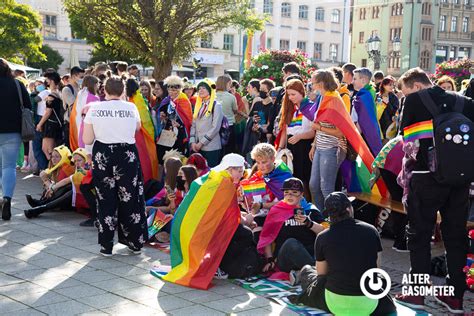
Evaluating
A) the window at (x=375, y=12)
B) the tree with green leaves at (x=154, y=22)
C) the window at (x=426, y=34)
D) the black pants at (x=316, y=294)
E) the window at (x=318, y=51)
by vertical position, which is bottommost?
the black pants at (x=316, y=294)

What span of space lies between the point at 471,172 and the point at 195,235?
2.51 meters

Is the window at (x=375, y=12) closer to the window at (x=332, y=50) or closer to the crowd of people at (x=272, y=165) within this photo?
the window at (x=332, y=50)

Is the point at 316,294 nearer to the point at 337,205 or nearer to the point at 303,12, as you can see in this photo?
the point at 337,205

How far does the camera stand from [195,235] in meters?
6.25

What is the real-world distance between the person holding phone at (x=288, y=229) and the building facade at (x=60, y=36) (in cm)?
4719

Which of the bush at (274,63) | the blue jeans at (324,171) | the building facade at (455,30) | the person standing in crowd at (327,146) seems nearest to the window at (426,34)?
the building facade at (455,30)

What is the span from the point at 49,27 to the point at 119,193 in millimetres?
47954

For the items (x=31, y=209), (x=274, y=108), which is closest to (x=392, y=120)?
(x=274, y=108)

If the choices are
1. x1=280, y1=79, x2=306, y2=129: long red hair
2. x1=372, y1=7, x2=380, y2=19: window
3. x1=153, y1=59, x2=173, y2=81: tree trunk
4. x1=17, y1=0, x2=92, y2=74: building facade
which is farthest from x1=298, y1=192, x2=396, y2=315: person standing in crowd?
x1=372, y1=7, x2=380, y2=19: window

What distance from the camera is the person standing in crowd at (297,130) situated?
27.0ft

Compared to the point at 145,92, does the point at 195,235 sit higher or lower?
lower

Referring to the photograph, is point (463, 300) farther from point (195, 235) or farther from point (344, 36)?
point (344, 36)

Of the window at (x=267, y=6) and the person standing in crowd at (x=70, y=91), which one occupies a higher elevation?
the window at (x=267, y=6)

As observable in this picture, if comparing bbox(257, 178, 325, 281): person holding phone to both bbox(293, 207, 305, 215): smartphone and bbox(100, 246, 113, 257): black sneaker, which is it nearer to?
bbox(293, 207, 305, 215): smartphone
